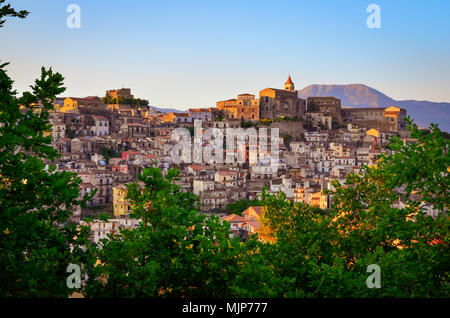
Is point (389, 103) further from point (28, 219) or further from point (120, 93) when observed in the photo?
point (28, 219)

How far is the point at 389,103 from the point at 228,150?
113m

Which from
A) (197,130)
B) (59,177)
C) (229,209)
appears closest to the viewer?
(59,177)

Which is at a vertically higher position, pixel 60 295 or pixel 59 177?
pixel 59 177

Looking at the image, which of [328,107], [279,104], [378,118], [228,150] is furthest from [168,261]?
[378,118]

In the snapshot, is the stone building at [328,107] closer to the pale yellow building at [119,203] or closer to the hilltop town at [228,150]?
the hilltop town at [228,150]

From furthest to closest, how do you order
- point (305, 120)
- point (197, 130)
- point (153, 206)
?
point (305, 120) → point (197, 130) → point (153, 206)

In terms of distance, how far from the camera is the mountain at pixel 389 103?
101 m

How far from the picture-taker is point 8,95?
714 cm

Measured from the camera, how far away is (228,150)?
6094 cm

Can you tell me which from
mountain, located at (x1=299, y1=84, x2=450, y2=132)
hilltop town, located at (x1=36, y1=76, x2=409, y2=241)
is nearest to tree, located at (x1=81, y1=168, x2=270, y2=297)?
hilltop town, located at (x1=36, y1=76, x2=409, y2=241)

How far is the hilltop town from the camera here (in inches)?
1786
